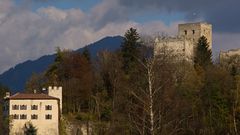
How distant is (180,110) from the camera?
61.6 meters

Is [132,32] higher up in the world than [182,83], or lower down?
higher up

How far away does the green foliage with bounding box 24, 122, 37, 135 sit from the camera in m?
63.1

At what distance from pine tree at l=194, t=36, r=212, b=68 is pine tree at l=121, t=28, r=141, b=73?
288 inches

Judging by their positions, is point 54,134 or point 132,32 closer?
point 54,134

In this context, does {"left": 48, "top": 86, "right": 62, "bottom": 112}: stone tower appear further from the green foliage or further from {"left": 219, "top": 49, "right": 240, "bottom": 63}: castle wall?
{"left": 219, "top": 49, "right": 240, "bottom": 63}: castle wall

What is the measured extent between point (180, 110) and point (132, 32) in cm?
1629

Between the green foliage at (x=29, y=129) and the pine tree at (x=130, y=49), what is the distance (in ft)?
40.5

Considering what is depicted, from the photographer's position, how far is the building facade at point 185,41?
263 ft

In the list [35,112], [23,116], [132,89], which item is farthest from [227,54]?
[23,116]

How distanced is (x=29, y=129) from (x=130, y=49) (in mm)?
16112

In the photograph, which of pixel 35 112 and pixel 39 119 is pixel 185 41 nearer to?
pixel 35 112

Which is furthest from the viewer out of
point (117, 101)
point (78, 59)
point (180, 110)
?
point (78, 59)

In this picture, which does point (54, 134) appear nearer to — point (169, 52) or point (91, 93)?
point (91, 93)

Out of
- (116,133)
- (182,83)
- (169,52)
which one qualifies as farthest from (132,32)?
(116,133)
